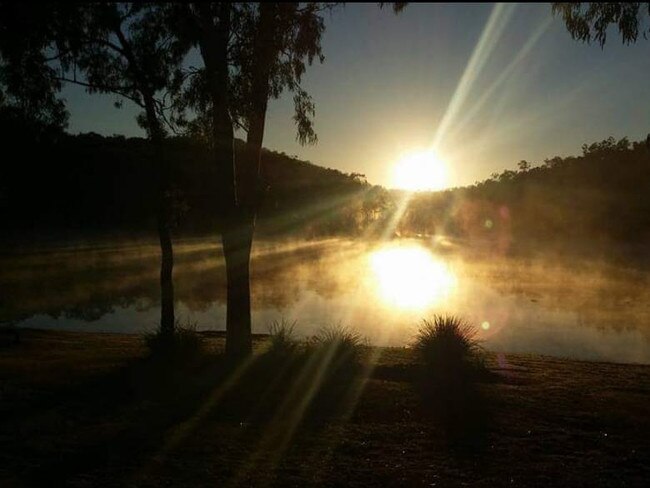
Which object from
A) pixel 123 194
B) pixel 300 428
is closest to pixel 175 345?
pixel 300 428

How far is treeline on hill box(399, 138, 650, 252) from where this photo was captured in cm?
6131

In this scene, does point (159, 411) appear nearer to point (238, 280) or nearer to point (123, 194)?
point (238, 280)

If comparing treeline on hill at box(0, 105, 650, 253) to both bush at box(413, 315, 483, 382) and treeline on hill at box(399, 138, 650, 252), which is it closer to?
treeline on hill at box(399, 138, 650, 252)

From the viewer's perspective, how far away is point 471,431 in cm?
679

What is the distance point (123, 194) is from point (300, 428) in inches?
2443

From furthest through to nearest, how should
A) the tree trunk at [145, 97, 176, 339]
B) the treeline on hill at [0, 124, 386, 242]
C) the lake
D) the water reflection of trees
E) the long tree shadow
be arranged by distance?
the treeline on hill at [0, 124, 386, 242]
the water reflection of trees
the lake
the tree trunk at [145, 97, 176, 339]
the long tree shadow

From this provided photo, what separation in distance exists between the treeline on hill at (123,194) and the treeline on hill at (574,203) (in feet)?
64.9

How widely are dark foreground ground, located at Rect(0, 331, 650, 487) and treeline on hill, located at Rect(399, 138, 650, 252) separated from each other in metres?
46.7

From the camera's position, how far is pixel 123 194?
213 feet

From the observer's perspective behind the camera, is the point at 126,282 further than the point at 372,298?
Yes

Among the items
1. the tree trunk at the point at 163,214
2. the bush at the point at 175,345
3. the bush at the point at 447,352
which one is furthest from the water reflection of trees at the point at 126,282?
the bush at the point at 447,352

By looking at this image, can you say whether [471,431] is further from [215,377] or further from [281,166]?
[281,166]

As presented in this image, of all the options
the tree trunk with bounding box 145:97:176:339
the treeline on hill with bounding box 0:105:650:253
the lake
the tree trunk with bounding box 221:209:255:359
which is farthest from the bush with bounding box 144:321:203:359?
the treeline on hill with bounding box 0:105:650:253

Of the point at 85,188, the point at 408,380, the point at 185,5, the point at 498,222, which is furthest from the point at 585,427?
the point at 498,222
